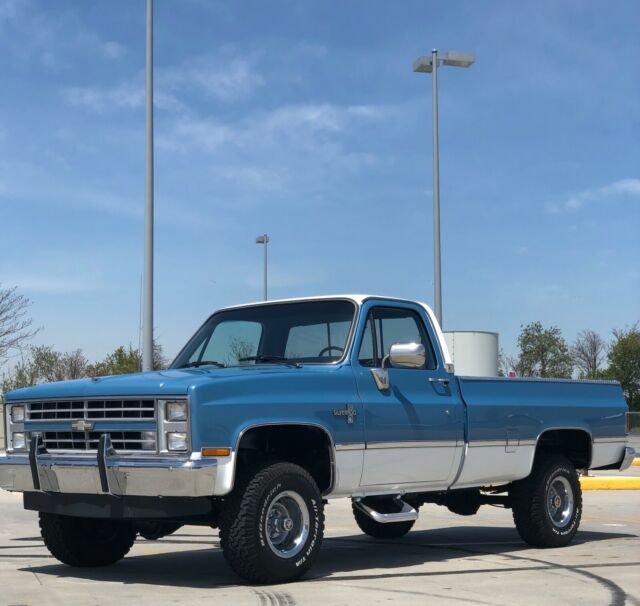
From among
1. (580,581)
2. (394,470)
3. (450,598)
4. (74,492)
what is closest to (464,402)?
(394,470)

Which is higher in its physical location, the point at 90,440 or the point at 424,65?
the point at 424,65

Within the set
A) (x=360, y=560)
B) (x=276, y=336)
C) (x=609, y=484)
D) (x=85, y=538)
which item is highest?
(x=276, y=336)

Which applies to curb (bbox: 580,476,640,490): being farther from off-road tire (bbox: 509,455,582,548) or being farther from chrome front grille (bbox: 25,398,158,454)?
chrome front grille (bbox: 25,398,158,454)

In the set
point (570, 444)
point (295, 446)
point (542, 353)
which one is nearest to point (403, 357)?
point (295, 446)

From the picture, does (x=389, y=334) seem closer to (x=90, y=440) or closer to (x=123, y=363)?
(x=90, y=440)

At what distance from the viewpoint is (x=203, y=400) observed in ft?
24.2

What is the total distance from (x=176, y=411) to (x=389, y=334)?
2.46 meters

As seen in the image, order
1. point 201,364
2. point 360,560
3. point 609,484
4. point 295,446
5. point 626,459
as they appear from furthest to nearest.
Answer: point 609,484, point 626,459, point 360,560, point 201,364, point 295,446

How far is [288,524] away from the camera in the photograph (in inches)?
311

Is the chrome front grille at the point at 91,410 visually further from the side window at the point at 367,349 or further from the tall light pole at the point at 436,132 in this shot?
the tall light pole at the point at 436,132

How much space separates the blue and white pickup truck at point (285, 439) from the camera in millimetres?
7484

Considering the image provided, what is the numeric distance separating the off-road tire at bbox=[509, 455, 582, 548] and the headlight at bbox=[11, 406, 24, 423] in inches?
182

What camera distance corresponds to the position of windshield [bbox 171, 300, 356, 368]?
8.98m

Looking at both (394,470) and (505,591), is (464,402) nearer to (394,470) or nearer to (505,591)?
(394,470)
